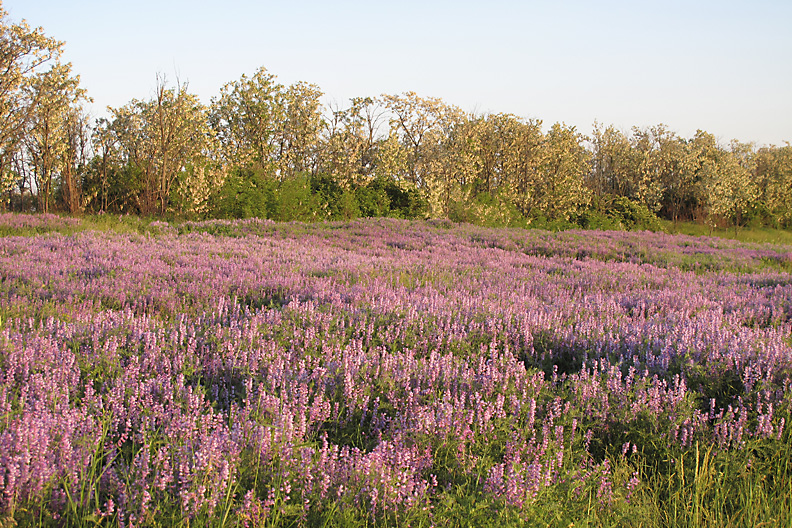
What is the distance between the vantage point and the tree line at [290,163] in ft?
61.7

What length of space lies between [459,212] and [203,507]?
81.0 ft

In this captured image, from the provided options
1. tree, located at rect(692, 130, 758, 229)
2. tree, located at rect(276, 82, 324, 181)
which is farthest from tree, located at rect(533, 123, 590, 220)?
tree, located at rect(276, 82, 324, 181)

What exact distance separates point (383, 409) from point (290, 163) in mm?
24121

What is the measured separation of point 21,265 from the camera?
7176 millimetres

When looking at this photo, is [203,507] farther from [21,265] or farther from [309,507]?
[21,265]

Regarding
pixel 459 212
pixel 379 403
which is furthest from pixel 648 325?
pixel 459 212

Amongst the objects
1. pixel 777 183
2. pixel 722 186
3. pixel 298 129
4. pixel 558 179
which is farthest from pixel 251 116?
pixel 777 183

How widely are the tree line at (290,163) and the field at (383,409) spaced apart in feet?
47.1

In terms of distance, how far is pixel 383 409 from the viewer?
3.37m

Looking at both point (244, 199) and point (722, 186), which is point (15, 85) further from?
point (722, 186)

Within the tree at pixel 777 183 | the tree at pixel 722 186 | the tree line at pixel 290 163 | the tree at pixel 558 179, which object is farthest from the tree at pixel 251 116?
the tree at pixel 777 183

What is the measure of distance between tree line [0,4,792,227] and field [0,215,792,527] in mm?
14352

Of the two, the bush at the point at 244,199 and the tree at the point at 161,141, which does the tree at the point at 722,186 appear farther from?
the tree at the point at 161,141

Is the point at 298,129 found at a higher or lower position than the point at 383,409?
higher
